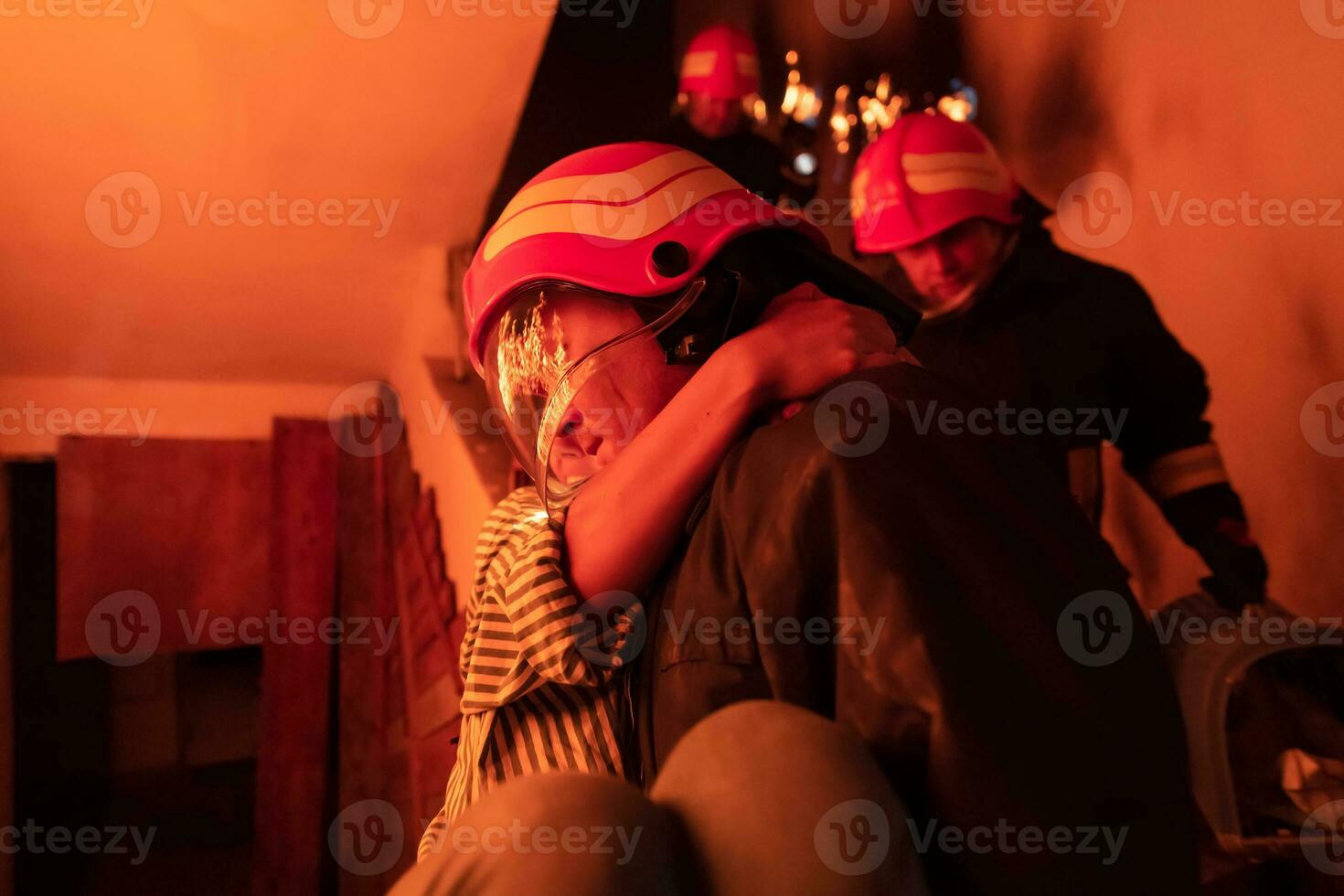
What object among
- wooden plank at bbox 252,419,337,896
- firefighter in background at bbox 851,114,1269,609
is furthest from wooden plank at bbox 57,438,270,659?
firefighter in background at bbox 851,114,1269,609

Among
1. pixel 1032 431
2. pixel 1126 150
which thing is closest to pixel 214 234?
pixel 1032 431

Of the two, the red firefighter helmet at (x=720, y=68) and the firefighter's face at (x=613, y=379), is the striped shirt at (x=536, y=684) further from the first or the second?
the red firefighter helmet at (x=720, y=68)

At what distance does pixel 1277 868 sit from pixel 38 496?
369 cm

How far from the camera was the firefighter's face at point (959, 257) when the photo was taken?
6.24ft

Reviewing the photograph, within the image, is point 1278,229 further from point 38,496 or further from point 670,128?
point 38,496

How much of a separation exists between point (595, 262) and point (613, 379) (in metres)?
0.12

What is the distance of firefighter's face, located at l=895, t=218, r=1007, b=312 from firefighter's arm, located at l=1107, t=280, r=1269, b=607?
0.27 m

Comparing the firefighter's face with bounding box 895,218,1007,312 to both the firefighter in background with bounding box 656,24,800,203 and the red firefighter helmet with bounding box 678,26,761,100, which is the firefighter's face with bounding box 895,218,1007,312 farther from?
the red firefighter helmet with bounding box 678,26,761,100

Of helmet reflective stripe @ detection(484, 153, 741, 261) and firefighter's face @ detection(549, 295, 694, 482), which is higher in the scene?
helmet reflective stripe @ detection(484, 153, 741, 261)

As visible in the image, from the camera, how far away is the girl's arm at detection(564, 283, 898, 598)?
2.55 feet

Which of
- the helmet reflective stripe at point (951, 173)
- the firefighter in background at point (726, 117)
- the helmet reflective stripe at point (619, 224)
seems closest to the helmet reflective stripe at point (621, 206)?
the helmet reflective stripe at point (619, 224)

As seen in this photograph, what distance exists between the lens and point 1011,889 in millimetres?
571

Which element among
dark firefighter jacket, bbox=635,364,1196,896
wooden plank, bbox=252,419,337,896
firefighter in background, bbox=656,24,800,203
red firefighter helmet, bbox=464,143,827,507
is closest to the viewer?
dark firefighter jacket, bbox=635,364,1196,896

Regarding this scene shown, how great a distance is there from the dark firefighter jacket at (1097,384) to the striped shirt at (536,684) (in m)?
1.13
